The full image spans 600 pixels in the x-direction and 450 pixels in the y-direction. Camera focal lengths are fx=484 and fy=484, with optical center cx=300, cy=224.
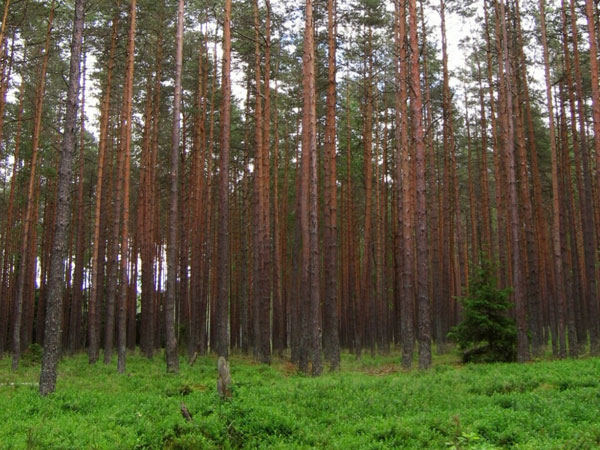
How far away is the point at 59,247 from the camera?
11383mm


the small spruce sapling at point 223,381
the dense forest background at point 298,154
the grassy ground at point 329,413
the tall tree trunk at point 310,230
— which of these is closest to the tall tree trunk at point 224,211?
the dense forest background at point 298,154

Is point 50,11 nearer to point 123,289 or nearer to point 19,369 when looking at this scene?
point 123,289

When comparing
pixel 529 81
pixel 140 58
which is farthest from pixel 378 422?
pixel 529 81

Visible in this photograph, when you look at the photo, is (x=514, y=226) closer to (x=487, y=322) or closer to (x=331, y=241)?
(x=487, y=322)

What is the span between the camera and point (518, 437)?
23.3 ft

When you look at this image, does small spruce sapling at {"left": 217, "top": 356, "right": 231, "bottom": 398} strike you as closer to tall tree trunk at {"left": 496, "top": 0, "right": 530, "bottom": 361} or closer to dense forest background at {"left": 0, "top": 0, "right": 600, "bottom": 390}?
dense forest background at {"left": 0, "top": 0, "right": 600, "bottom": 390}

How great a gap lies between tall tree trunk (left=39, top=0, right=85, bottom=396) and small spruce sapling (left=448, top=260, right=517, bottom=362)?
38.1 feet

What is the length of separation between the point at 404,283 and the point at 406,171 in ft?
12.3

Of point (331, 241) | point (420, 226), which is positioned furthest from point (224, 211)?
point (420, 226)

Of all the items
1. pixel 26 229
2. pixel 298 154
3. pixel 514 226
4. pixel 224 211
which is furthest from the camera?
pixel 298 154

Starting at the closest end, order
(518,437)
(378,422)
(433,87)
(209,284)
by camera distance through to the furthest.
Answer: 1. (518,437)
2. (378,422)
3. (433,87)
4. (209,284)

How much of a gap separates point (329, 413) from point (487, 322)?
8654 millimetres

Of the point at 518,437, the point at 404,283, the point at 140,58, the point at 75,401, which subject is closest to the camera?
the point at 518,437

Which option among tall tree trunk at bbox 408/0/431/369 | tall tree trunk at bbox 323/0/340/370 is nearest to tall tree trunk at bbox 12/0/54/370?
tall tree trunk at bbox 323/0/340/370
